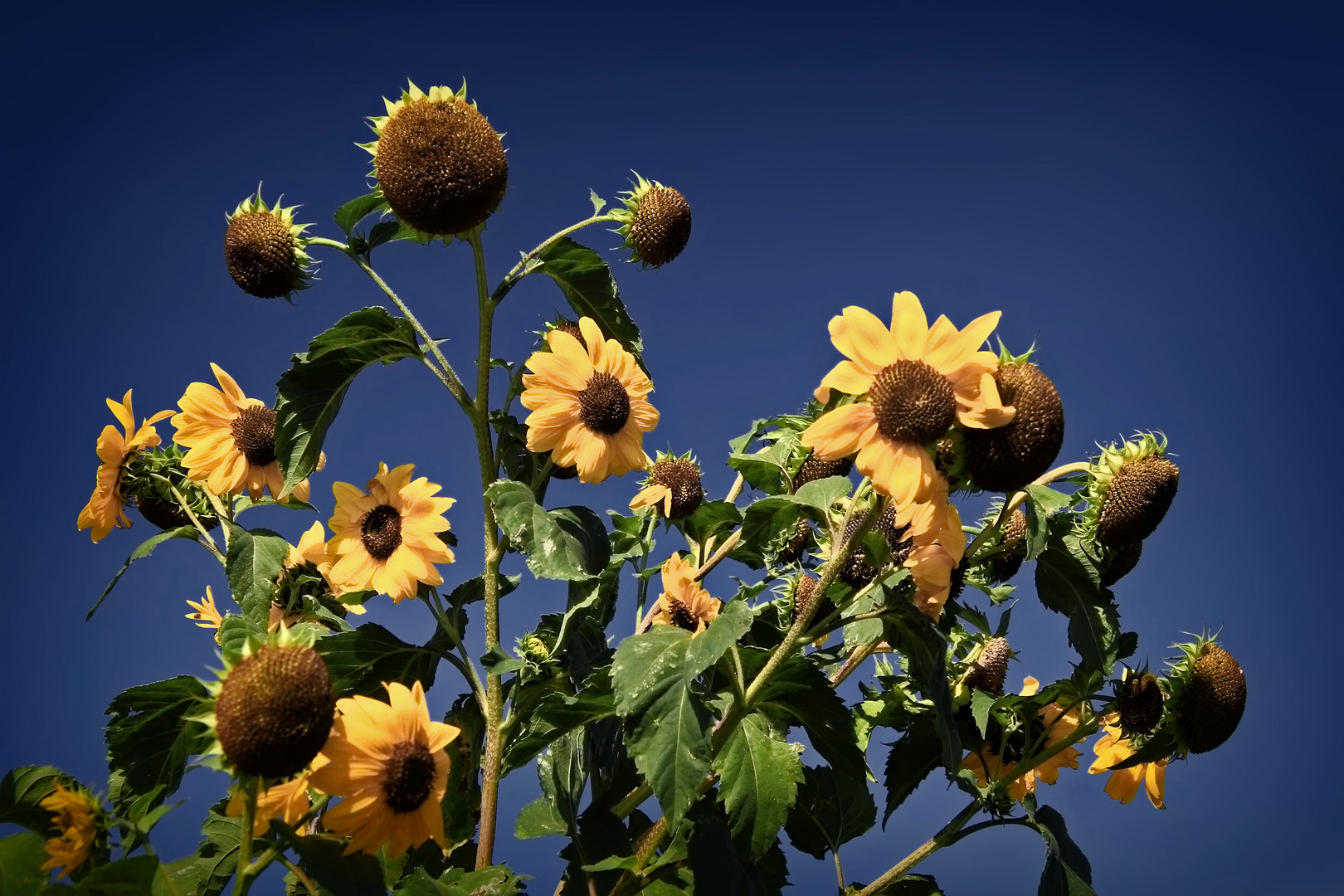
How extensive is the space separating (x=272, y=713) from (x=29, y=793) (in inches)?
25.6

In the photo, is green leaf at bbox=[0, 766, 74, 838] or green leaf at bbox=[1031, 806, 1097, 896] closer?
green leaf at bbox=[0, 766, 74, 838]

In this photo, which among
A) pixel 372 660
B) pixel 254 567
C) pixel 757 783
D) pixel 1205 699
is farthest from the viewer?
pixel 254 567

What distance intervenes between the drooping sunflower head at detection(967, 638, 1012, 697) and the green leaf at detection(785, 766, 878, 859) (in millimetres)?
315

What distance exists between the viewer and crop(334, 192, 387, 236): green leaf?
1.98m

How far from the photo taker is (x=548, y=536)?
6.06 feet

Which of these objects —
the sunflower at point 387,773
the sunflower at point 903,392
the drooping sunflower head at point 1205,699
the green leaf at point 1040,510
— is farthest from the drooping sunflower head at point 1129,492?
the sunflower at point 387,773

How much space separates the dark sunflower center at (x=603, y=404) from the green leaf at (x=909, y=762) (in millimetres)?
830

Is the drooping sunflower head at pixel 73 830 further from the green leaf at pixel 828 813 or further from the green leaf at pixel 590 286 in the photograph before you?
the green leaf at pixel 828 813

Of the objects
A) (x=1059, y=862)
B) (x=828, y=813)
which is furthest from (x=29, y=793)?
(x=1059, y=862)

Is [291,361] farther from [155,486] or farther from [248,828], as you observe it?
[248,828]

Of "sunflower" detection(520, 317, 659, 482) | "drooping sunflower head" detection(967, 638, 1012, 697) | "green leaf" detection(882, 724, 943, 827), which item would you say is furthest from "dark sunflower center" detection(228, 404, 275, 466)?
"drooping sunflower head" detection(967, 638, 1012, 697)

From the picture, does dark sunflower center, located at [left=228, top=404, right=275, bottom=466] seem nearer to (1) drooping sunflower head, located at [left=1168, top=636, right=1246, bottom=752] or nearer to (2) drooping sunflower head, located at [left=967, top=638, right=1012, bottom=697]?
(2) drooping sunflower head, located at [left=967, top=638, right=1012, bottom=697]

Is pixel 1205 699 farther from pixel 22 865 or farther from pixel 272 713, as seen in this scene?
pixel 22 865

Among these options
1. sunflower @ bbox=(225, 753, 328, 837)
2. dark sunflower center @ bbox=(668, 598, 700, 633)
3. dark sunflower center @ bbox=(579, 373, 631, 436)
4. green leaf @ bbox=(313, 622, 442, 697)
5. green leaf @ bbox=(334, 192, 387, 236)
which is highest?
green leaf @ bbox=(334, 192, 387, 236)
